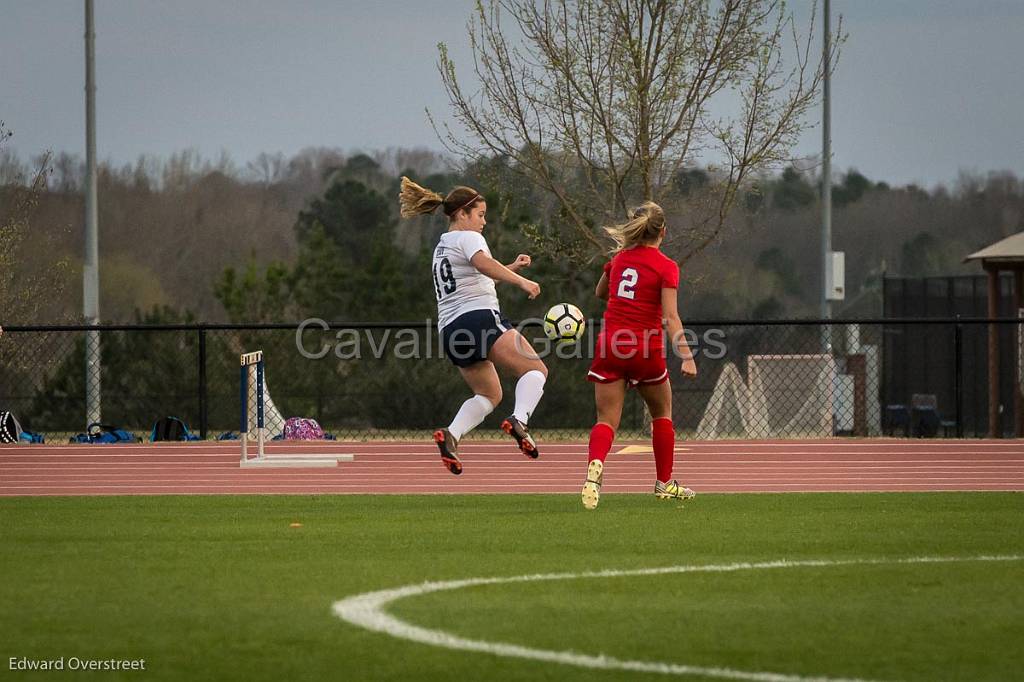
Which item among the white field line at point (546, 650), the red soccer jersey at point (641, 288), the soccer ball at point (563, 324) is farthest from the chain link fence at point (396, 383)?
the white field line at point (546, 650)

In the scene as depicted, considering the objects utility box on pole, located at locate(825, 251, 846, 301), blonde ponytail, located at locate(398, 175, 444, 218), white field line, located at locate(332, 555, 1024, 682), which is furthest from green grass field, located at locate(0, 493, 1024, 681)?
utility box on pole, located at locate(825, 251, 846, 301)

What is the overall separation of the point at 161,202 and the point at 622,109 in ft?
75.6

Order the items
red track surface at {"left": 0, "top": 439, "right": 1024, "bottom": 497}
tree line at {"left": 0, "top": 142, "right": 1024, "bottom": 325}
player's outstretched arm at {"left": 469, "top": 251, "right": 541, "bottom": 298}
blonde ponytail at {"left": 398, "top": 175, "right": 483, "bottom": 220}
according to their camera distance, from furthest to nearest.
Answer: tree line at {"left": 0, "top": 142, "right": 1024, "bottom": 325}
red track surface at {"left": 0, "top": 439, "right": 1024, "bottom": 497}
blonde ponytail at {"left": 398, "top": 175, "right": 483, "bottom": 220}
player's outstretched arm at {"left": 469, "top": 251, "right": 541, "bottom": 298}

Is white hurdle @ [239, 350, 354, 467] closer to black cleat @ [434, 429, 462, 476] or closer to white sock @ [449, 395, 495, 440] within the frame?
white sock @ [449, 395, 495, 440]

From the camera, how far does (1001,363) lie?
24.3 m

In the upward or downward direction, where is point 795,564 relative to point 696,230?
downward

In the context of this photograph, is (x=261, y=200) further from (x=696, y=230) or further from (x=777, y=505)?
(x=777, y=505)

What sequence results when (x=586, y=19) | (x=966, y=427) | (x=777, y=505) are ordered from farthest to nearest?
1. (x=966, y=427)
2. (x=586, y=19)
3. (x=777, y=505)

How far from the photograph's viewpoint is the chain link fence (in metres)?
24.0

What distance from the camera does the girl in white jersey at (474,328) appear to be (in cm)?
1038

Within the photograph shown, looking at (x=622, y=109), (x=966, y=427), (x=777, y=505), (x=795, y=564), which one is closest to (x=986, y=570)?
(x=795, y=564)

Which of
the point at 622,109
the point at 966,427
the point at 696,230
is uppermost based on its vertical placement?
the point at 622,109

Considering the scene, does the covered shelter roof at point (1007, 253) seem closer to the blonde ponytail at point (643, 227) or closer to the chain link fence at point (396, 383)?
the chain link fence at point (396, 383)

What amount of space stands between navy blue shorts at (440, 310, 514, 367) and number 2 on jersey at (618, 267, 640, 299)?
1140 mm
